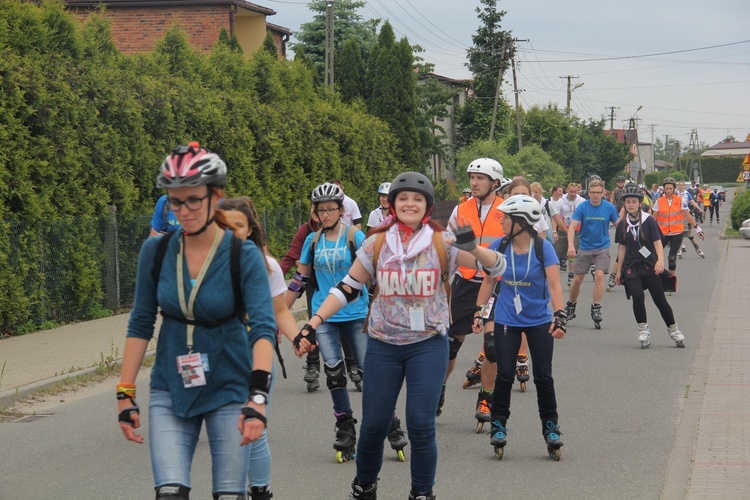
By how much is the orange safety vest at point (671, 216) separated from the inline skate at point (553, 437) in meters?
13.6

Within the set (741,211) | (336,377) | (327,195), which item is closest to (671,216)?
(327,195)

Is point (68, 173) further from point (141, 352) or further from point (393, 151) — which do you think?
point (393, 151)

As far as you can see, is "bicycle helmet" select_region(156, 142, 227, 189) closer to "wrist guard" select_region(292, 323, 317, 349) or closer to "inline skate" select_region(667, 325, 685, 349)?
"wrist guard" select_region(292, 323, 317, 349)

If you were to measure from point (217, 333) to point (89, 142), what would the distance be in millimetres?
11949

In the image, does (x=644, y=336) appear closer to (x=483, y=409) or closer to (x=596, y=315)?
(x=596, y=315)

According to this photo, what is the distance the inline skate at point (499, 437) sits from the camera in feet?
23.9

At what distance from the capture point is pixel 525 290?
7.48 m

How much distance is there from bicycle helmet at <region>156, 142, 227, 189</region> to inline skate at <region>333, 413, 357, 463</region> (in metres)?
3.52

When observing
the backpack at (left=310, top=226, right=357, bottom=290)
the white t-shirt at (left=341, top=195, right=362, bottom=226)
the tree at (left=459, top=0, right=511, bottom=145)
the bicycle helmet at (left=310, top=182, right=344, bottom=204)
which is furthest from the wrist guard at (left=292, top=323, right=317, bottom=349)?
the tree at (left=459, top=0, right=511, bottom=145)

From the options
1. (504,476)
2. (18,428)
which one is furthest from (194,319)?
(18,428)

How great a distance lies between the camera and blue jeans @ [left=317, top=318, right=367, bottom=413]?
7.40m

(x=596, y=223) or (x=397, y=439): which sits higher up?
(x=596, y=223)

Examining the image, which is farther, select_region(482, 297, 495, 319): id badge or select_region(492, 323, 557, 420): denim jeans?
select_region(482, 297, 495, 319): id badge

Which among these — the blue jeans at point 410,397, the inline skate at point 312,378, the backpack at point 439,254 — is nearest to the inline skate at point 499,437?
the blue jeans at point 410,397
